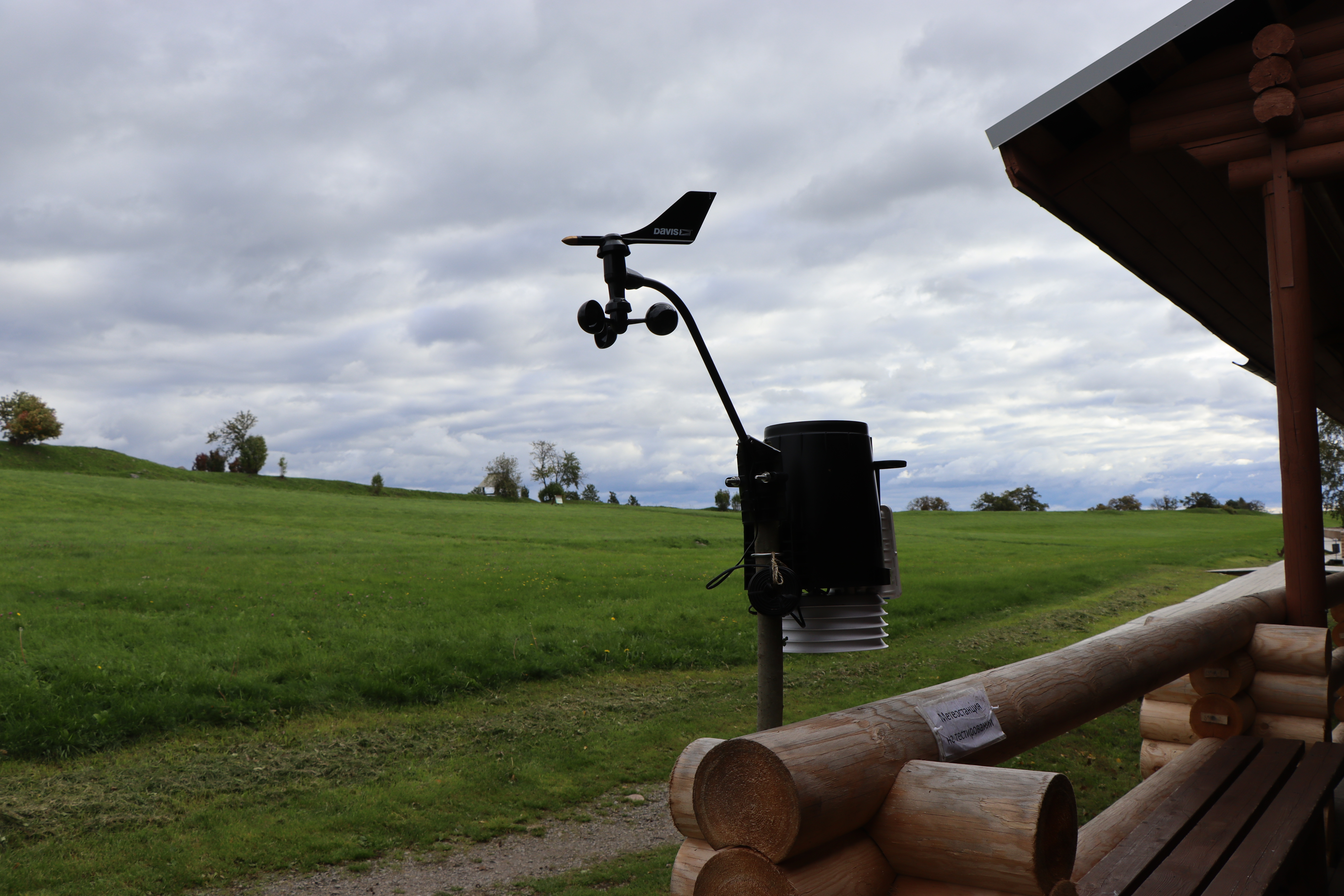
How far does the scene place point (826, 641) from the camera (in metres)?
3.19

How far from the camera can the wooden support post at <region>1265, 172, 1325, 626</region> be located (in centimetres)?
435

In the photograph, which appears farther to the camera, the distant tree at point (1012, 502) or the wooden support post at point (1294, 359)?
the distant tree at point (1012, 502)

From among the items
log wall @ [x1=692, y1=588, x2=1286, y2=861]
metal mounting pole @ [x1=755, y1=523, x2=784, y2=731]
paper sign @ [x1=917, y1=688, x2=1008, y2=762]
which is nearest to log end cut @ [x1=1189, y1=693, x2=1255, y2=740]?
log wall @ [x1=692, y1=588, x2=1286, y2=861]

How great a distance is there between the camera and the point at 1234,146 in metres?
4.65

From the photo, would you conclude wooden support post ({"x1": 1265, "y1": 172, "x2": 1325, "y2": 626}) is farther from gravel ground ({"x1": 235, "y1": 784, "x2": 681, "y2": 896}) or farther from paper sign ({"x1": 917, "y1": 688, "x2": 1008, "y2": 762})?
gravel ground ({"x1": 235, "y1": 784, "x2": 681, "y2": 896})

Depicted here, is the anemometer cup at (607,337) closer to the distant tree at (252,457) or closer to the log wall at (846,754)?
the log wall at (846,754)

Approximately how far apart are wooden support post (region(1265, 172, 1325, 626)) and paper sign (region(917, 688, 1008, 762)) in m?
2.92

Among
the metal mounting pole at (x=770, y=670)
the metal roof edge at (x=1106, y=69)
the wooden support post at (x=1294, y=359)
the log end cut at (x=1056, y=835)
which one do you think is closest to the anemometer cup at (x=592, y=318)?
the metal mounting pole at (x=770, y=670)

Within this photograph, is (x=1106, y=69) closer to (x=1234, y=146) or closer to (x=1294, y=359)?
(x=1234, y=146)

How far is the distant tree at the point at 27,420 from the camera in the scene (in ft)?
157

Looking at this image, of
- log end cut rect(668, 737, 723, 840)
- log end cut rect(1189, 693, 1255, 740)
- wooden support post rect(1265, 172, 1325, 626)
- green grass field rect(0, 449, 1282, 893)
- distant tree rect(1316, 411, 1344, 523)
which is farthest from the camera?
distant tree rect(1316, 411, 1344, 523)

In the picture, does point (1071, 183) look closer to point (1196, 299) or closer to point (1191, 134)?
point (1191, 134)

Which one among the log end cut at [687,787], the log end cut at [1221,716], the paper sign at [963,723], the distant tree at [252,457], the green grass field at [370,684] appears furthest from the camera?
the distant tree at [252,457]

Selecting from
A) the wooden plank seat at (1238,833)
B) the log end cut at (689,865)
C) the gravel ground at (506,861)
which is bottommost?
the gravel ground at (506,861)
